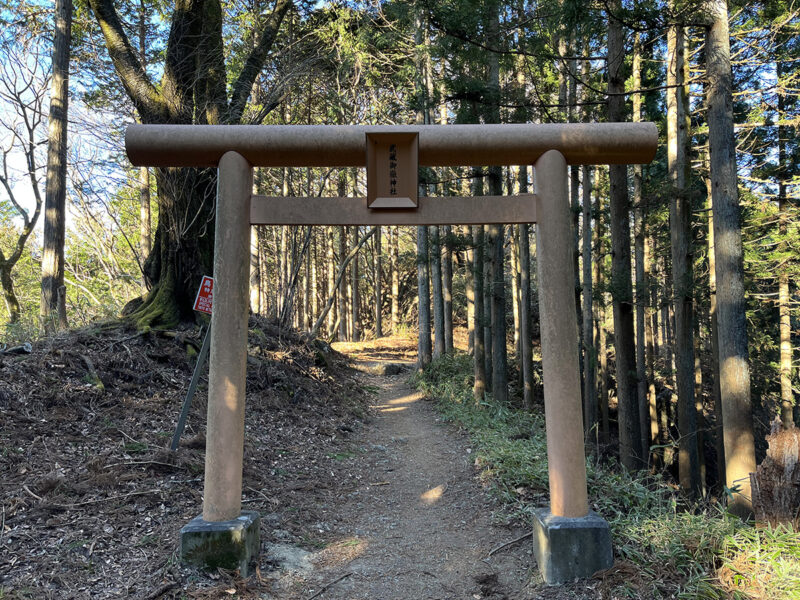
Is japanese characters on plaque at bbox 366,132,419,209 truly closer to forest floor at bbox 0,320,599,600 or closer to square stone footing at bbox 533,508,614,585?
square stone footing at bbox 533,508,614,585

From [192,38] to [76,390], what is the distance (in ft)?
20.7

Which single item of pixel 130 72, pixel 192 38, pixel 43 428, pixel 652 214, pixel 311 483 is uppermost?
pixel 192 38

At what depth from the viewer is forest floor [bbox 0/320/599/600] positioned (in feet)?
12.7

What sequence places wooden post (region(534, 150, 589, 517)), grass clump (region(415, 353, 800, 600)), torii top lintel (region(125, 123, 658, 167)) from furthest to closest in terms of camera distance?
1. torii top lintel (region(125, 123, 658, 167))
2. wooden post (region(534, 150, 589, 517))
3. grass clump (region(415, 353, 800, 600))

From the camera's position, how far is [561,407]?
408 cm

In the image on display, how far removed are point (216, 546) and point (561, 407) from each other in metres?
2.80

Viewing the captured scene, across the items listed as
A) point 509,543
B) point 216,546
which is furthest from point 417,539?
point 216,546

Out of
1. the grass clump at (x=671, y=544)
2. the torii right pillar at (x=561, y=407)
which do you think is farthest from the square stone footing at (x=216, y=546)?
the grass clump at (x=671, y=544)

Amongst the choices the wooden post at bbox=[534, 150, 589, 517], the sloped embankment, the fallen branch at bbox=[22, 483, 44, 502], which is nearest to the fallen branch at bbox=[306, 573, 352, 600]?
the sloped embankment

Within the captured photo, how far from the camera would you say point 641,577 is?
365cm

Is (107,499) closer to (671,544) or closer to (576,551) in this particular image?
(576,551)

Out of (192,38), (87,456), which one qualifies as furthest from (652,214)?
(87,456)

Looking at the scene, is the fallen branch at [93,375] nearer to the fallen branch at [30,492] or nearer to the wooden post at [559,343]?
the fallen branch at [30,492]

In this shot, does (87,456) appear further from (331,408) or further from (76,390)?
(331,408)
